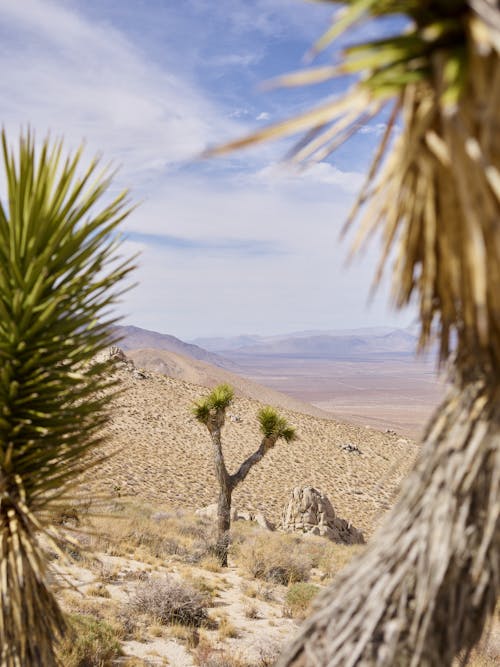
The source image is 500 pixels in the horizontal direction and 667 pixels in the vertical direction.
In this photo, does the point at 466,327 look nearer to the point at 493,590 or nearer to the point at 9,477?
the point at 493,590

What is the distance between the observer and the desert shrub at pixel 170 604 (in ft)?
28.4

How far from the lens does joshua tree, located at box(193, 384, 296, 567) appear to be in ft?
43.6

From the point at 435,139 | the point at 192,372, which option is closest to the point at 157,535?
the point at 435,139

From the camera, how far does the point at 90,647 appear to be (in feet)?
22.7

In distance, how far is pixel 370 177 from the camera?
5.91 ft

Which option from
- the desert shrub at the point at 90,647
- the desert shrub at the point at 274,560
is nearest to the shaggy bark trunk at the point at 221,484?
the desert shrub at the point at 274,560

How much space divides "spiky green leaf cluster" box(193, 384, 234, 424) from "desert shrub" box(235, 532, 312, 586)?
3.75 m

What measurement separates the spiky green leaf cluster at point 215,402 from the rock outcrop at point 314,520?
8068mm

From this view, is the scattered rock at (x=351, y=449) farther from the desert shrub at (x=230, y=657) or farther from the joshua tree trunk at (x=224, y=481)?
the desert shrub at (x=230, y=657)

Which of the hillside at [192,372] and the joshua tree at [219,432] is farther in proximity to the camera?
the hillside at [192,372]

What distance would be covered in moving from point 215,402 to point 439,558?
38.2 feet

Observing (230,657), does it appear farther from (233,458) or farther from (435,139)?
(233,458)

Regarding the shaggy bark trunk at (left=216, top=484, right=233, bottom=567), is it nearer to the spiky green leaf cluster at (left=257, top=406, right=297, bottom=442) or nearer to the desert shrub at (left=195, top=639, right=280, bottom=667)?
the spiky green leaf cluster at (left=257, top=406, right=297, bottom=442)

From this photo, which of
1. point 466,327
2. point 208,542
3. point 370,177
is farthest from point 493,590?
point 208,542
